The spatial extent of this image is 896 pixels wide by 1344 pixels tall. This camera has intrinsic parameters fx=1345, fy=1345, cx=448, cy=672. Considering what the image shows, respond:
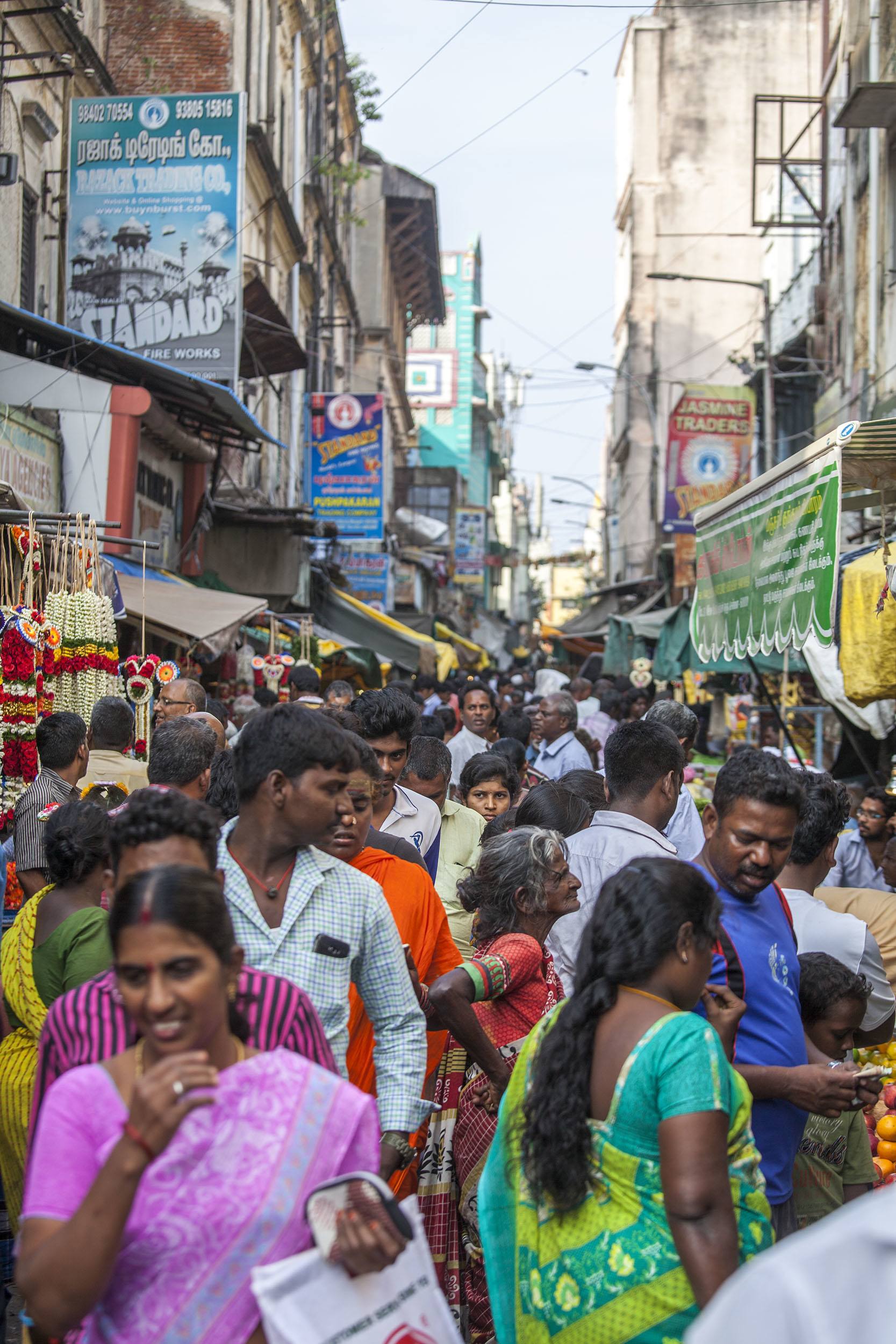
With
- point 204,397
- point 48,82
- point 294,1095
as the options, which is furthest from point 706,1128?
point 48,82

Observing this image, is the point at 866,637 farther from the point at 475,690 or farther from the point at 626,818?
the point at 475,690

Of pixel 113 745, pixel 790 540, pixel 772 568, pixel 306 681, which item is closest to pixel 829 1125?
pixel 790 540

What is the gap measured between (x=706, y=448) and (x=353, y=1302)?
76.1ft

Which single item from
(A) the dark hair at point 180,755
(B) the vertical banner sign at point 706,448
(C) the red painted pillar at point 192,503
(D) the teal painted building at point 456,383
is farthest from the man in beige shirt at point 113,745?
(D) the teal painted building at point 456,383

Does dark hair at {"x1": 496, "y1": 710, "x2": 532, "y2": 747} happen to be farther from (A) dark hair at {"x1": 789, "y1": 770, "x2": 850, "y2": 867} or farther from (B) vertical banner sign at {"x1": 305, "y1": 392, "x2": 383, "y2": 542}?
(B) vertical banner sign at {"x1": 305, "y1": 392, "x2": 383, "y2": 542}

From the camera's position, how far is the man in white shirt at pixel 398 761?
5297 mm

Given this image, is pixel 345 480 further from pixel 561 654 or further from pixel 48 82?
pixel 561 654

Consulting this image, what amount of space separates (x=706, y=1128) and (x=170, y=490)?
13.7 metres

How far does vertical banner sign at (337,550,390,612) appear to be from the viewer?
2925 centimetres

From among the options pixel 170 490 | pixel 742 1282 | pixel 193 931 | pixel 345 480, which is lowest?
pixel 742 1282

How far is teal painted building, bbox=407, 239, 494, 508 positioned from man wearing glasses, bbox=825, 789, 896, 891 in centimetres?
4774

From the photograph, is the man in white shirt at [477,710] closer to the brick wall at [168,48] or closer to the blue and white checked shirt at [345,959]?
the blue and white checked shirt at [345,959]

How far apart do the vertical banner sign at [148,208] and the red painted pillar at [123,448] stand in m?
1.53

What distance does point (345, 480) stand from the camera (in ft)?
72.8
